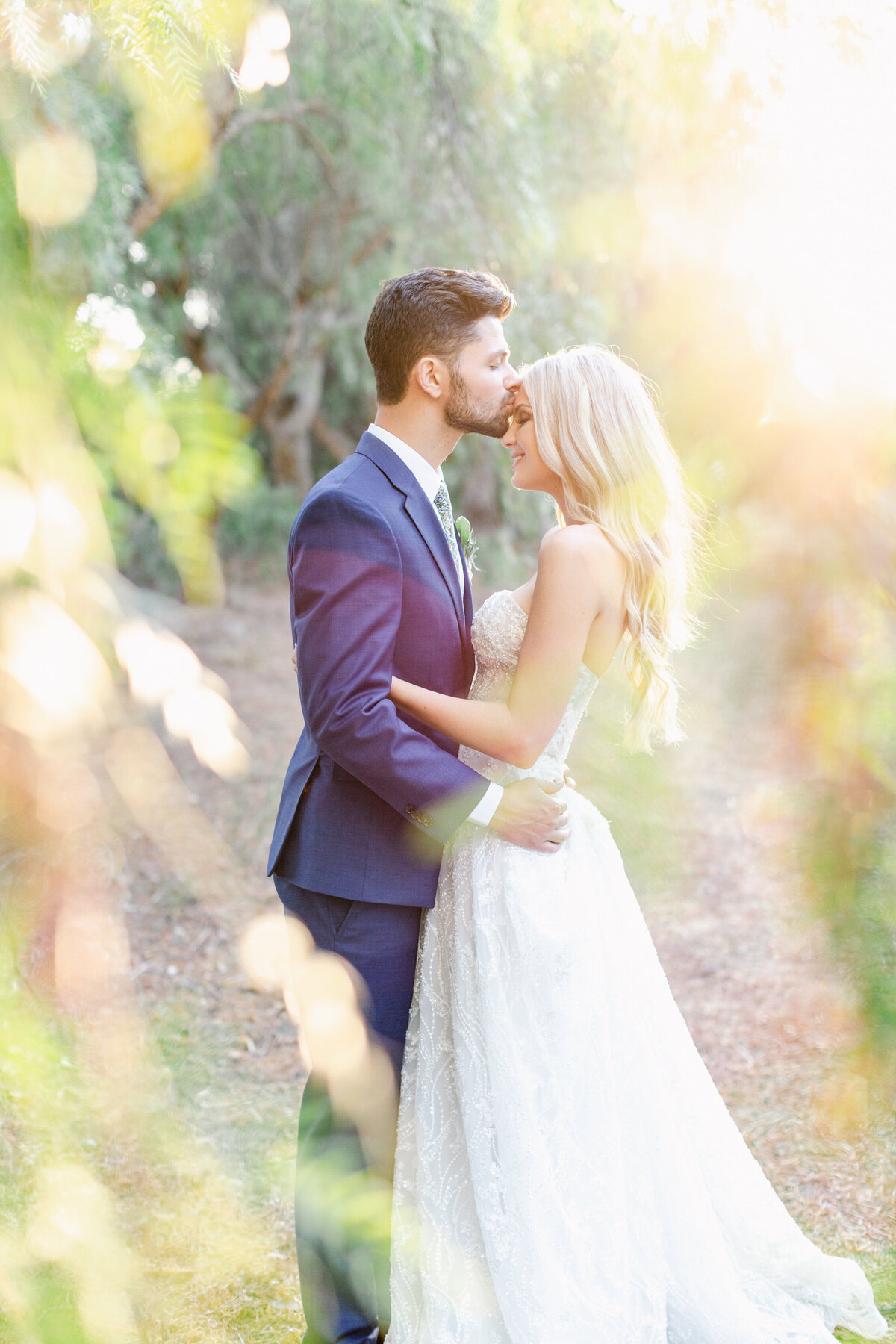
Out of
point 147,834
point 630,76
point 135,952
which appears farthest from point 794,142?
point 147,834

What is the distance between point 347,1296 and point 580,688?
1.40 meters

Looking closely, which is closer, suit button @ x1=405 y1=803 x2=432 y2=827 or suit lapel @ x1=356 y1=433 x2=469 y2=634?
suit button @ x1=405 y1=803 x2=432 y2=827

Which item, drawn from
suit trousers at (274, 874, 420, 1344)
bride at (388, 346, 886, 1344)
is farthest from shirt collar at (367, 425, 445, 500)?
suit trousers at (274, 874, 420, 1344)

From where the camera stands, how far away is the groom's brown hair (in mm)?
2279

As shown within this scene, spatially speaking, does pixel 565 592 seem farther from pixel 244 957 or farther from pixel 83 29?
pixel 244 957

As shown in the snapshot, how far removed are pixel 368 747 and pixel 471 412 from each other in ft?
2.62

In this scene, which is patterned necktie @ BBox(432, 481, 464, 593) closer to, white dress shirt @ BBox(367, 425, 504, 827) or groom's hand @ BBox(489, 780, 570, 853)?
white dress shirt @ BBox(367, 425, 504, 827)

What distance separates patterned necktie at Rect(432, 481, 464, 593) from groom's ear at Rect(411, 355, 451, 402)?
8.1 inches

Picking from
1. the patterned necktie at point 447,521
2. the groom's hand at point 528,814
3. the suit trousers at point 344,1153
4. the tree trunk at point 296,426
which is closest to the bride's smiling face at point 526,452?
the patterned necktie at point 447,521

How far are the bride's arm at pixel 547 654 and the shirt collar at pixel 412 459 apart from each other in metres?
0.29

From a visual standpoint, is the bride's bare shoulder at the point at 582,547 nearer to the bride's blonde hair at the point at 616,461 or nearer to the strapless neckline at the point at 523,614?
the bride's blonde hair at the point at 616,461

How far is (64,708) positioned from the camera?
12.0 ft

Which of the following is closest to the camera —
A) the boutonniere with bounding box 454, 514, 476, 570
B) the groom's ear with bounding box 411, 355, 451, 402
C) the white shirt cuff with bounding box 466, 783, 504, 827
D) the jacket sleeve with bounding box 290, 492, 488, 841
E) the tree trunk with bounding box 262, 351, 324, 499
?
the jacket sleeve with bounding box 290, 492, 488, 841

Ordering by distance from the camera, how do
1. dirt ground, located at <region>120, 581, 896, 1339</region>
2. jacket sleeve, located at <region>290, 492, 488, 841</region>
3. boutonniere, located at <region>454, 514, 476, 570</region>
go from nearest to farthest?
jacket sleeve, located at <region>290, 492, 488, 841</region> → boutonniere, located at <region>454, 514, 476, 570</region> → dirt ground, located at <region>120, 581, 896, 1339</region>
